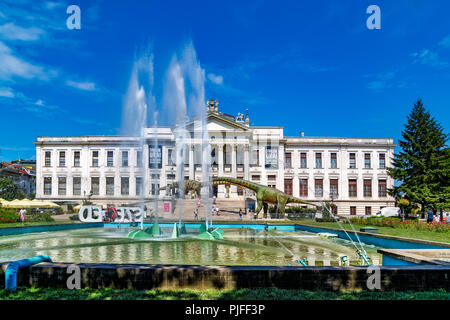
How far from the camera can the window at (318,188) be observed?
50281mm

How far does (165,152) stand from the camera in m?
50.4

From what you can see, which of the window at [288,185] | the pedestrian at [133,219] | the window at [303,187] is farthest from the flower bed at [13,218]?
the window at [303,187]

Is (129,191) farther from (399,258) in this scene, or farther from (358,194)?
(399,258)

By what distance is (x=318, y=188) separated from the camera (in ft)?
166

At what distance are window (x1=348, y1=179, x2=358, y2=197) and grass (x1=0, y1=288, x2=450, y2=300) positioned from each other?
157 ft

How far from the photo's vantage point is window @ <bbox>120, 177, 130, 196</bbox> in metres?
53.1

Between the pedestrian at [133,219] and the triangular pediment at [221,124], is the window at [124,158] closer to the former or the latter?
the triangular pediment at [221,124]

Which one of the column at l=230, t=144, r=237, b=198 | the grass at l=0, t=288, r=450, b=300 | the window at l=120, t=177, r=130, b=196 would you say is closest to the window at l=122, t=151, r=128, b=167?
the window at l=120, t=177, r=130, b=196

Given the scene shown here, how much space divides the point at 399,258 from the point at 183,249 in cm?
620

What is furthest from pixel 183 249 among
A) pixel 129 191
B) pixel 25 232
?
pixel 129 191

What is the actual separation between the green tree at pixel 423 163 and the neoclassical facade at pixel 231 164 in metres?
16.9

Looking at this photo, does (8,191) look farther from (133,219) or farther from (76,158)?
(133,219)
